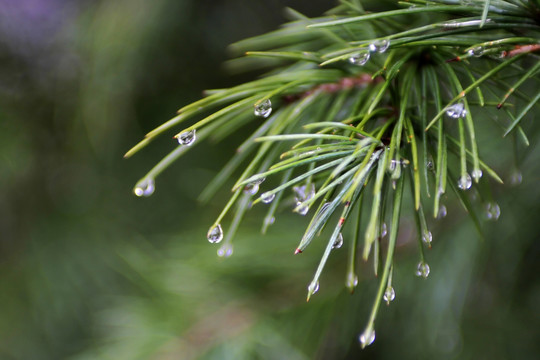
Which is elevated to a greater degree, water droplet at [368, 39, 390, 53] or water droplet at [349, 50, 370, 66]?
water droplet at [368, 39, 390, 53]

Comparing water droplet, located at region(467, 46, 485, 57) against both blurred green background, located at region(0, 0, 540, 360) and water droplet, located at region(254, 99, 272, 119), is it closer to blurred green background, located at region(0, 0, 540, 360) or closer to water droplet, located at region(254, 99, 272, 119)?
water droplet, located at region(254, 99, 272, 119)

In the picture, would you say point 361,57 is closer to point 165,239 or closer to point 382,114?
point 382,114

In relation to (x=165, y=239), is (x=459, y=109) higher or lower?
higher

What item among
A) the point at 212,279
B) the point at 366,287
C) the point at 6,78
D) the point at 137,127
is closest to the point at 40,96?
the point at 6,78

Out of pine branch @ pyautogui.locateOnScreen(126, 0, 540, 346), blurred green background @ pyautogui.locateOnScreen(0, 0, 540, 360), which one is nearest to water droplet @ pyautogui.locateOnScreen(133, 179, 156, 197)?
pine branch @ pyautogui.locateOnScreen(126, 0, 540, 346)

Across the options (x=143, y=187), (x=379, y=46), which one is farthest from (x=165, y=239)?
(x=379, y=46)

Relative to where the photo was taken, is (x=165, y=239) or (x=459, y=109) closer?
(x=459, y=109)
